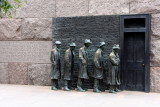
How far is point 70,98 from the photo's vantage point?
8203 mm

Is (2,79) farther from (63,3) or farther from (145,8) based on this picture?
(145,8)

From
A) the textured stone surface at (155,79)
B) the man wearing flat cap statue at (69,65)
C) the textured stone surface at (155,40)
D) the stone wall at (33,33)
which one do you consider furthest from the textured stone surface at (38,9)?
the textured stone surface at (155,79)

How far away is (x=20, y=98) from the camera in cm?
816

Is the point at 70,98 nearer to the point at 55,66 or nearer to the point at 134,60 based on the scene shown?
the point at 55,66

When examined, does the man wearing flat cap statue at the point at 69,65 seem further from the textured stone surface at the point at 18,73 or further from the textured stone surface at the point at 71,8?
the textured stone surface at the point at 18,73

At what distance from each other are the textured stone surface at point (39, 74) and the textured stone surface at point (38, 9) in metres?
1.93

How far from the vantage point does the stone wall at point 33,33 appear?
33.9ft

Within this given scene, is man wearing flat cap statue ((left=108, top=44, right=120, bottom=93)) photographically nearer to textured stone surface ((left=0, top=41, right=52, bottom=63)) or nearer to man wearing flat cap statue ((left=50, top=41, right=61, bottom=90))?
man wearing flat cap statue ((left=50, top=41, right=61, bottom=90))

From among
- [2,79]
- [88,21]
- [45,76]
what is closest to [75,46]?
[88,21]

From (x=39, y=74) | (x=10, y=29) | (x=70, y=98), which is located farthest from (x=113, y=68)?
(x=10, y=29)

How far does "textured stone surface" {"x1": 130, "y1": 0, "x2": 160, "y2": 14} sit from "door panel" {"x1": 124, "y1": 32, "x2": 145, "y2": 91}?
30.3 inches

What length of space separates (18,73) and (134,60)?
4520mm

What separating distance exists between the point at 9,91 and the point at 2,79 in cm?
211

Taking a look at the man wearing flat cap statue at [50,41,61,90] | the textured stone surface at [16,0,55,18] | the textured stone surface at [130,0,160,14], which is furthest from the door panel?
the textured stone surface at [16,0,55,18]
